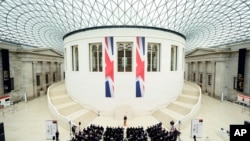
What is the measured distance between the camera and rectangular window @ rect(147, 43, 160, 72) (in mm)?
18734

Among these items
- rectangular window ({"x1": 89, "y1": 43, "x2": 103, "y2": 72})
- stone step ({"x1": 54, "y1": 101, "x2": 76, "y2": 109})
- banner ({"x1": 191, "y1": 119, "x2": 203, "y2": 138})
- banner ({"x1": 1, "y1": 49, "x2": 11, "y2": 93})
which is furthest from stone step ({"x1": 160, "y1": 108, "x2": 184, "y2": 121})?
banner ({"x1": 1, "y1": 49, "x2": 11, "y2": 93})

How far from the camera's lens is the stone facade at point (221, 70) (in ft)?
85.7

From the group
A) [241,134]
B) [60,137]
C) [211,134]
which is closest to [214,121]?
[211,134]

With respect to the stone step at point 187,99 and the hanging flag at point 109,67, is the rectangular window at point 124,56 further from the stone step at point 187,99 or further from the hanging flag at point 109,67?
the stone step at point 187,99

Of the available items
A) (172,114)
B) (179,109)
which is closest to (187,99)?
(179,109)

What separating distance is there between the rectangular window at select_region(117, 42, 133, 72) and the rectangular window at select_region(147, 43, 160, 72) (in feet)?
8.66

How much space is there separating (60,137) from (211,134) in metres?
14.8

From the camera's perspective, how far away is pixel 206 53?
31906 mm

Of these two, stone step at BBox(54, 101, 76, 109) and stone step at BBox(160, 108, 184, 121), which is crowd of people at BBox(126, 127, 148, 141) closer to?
stone step at BBox(160, 108, 184, 121)

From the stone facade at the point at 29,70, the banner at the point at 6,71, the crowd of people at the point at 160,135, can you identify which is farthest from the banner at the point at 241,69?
the banner at the point at 6,71

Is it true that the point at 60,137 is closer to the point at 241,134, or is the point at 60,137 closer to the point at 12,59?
the point at 241,134

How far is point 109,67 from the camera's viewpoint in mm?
17641

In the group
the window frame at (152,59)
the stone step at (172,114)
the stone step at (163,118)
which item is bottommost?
the stone step at (163,118)

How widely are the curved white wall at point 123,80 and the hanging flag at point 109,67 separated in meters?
0.41
